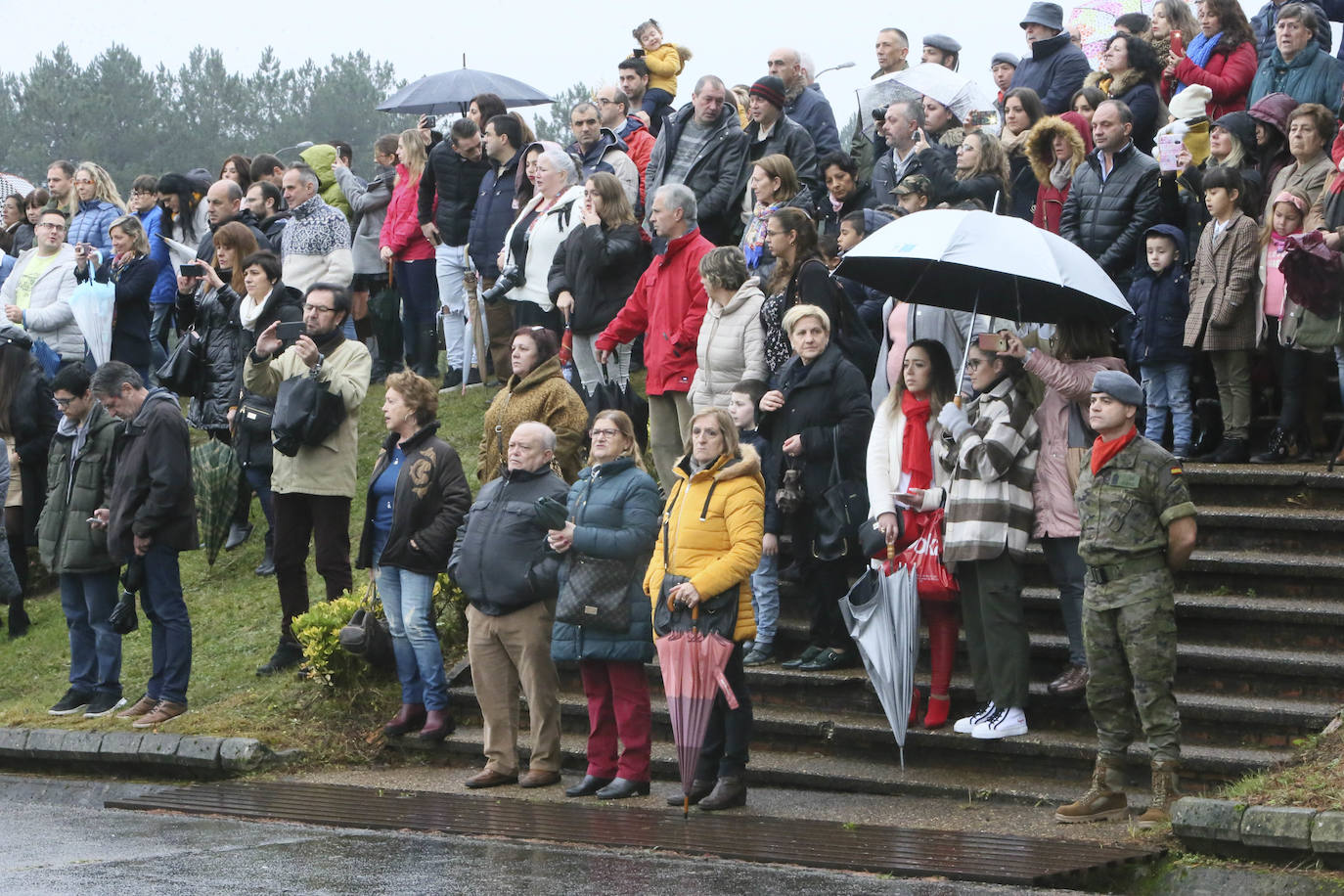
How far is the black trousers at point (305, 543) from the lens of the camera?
11.7m

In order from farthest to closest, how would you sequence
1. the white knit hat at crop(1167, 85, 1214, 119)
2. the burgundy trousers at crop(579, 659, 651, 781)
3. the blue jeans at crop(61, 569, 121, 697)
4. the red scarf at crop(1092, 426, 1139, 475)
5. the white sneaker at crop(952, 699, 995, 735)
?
the white knit hat at crop(1167, 85, 1214, 119) < the blue jeans at crop(61, 569, 121, 697) < the burgundy trousers at crop(579, 659, 651, 781) < the white sneaker at crop(952, 699, 995, 735) < the red scarf at crop(1092, 426, 1139, 475)

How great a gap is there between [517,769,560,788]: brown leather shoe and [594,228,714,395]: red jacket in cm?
281

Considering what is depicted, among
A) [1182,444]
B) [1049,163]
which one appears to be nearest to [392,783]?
[1182,444]

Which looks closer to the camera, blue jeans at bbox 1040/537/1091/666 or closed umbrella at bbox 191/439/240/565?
blue jeans at bbox 1040/537/1091/666

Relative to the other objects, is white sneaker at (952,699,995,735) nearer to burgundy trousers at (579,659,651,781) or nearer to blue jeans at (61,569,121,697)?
burgundy trousers at (579,659,651,781)

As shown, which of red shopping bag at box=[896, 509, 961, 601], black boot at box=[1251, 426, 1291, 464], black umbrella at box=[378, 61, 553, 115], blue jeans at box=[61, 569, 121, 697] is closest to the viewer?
red shopping bag at box=[896, 509, 961, 601]

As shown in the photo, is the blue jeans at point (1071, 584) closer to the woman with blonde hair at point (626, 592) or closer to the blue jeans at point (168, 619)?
the woman with blonde hair at point (626, 592)

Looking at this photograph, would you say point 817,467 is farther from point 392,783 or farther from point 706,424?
point 392,783

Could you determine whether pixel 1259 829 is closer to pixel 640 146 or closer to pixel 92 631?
pixel 92 631

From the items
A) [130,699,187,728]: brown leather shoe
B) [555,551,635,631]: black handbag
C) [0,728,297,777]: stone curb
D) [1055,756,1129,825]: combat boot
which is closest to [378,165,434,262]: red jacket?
[130,699,187,728]: brown leather shoe

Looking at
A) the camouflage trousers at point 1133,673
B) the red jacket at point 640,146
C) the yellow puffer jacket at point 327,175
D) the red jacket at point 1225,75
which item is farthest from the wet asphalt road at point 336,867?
the yellow puffer jacket at point 327,175

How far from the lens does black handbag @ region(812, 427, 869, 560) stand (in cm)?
1005

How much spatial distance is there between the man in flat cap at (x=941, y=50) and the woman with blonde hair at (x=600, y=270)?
3.82 m

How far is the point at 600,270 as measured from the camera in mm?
12500
